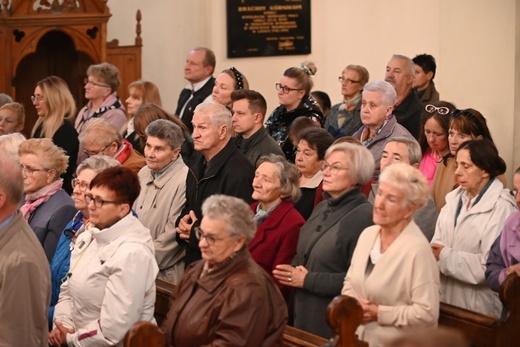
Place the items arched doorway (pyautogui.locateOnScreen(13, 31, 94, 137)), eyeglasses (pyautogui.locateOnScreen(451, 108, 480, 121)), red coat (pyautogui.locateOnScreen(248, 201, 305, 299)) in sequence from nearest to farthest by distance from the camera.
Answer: red coat (pyautogui.locateOnScreen(248, 201, 305, 299)) < eyeglasses (pyautogui.locateOnScreen(451, 108, 480, 121)) < arched doorway (pyautogui.locateOnScreen(13, 31, 94, 137))

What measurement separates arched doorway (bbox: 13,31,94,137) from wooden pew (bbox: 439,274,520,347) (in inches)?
289

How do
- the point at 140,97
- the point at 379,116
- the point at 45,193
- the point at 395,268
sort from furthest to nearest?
the point at 140,97, the point at 379,116, the point at 45,193, the point at 395,268

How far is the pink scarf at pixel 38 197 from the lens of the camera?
5.83 m

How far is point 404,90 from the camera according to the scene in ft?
24.8

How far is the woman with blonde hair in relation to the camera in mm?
7789

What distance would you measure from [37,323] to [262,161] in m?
1.81

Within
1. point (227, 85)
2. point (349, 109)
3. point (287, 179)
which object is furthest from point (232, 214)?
point (349, 109)

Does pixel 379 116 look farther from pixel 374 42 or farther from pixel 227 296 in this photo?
pixel 374 42

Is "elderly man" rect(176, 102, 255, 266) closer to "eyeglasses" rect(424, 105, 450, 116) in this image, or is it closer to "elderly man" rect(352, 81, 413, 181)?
"elderly man" rect(352, 81, 413, 181)

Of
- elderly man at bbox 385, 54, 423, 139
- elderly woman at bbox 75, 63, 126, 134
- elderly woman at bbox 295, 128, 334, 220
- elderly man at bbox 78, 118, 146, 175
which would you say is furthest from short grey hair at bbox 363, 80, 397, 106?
elderly woman at bbox 75, 63, 126, 134

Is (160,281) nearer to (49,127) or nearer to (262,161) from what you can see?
(262,161)

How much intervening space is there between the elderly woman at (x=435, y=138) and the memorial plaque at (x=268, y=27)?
4870 mm

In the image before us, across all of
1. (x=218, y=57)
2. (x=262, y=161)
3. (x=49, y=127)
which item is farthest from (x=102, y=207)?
(x=218, y=57)

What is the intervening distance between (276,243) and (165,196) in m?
1.17
